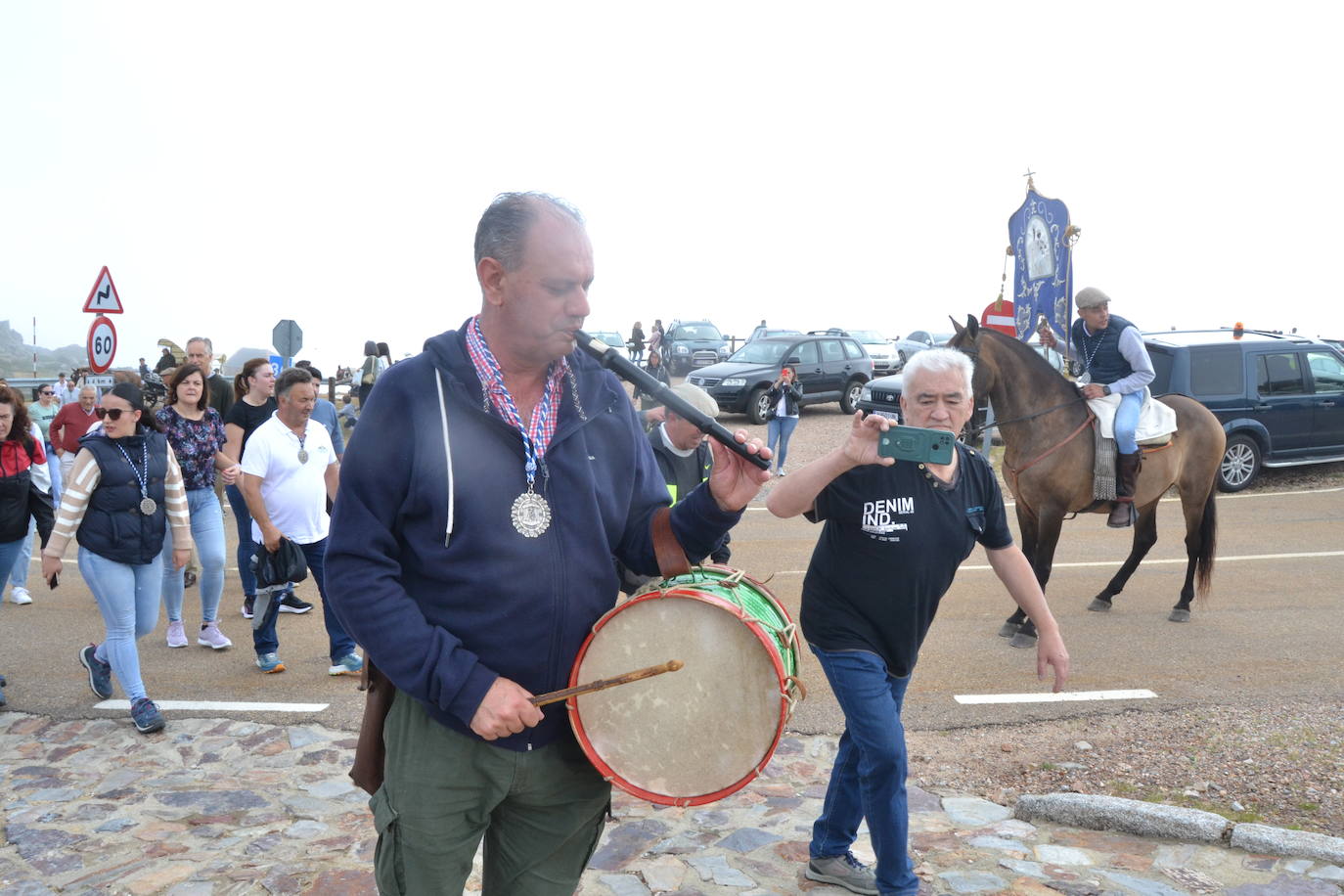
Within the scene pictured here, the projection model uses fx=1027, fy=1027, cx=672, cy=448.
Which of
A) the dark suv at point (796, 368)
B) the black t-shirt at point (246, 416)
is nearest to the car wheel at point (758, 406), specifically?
the dark suv at point (796, 368)

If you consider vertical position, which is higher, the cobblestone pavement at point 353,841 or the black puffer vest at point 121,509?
the black puffer vest at point 121,509

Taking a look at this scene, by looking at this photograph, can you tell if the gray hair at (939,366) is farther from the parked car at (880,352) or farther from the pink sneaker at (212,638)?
the parked car at (880,352)

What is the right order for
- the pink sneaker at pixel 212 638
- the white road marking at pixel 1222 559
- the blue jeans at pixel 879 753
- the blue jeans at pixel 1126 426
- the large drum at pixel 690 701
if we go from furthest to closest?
the white road marking at pixel 1222 559 → the blue jeans at pixel 1126 426 → the pink sneaker at pixel 212 638 → the blue jeans at pixel 879 753 → the large drum at pixel 690 701

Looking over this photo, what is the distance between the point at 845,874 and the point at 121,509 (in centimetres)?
459

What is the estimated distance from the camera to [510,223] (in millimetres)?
2305

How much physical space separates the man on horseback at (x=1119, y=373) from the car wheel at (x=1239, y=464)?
7.21 metres

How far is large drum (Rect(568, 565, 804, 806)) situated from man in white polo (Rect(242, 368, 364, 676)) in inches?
192

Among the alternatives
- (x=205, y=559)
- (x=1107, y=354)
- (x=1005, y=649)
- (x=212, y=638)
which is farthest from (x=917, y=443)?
(x=1107, y=354)

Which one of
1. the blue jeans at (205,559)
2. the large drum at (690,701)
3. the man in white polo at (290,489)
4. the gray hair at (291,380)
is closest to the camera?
the large drum at (690,701)

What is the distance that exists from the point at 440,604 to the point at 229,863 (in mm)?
2721

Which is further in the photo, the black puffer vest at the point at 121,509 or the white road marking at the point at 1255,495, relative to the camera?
the white road marking at the point at 1255,495

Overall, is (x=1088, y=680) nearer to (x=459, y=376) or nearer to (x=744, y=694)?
(x=744, y=694)

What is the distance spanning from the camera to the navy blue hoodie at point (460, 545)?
224cm

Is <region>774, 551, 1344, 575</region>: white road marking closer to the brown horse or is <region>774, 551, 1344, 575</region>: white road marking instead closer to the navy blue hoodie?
the brown horse
